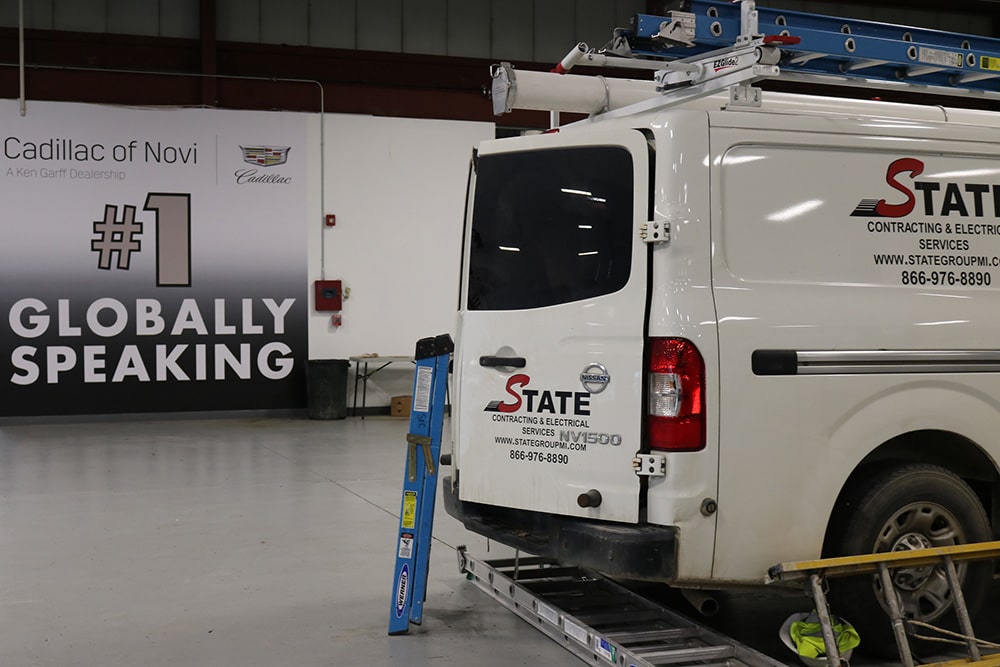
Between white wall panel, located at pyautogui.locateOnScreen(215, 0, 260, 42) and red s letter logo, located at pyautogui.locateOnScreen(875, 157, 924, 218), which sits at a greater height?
white wall panel, located at pyautogui.locateOnScreen(215, 0, 260, 42)

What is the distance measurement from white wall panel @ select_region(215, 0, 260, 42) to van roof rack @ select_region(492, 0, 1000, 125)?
932 cm

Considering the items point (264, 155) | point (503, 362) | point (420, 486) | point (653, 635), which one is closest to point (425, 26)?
point (264, 155)

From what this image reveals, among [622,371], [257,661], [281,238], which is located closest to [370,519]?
[257,661]

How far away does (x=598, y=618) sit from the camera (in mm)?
4684

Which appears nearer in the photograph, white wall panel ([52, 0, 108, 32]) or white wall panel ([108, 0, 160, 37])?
white wall panel ([52, 0, 108, 32])

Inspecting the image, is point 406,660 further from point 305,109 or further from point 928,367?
point 305,109

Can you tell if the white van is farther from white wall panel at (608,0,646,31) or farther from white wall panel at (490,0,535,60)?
white wall panel at (608,0,646,31)

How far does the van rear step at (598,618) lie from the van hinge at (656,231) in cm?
145

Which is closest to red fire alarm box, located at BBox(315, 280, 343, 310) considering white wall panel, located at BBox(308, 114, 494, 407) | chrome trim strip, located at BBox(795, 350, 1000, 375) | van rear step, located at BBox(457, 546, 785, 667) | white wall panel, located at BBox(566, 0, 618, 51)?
white wall panel, located at BBox(308, 114, 494, 407)

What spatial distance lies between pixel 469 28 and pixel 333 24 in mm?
1748

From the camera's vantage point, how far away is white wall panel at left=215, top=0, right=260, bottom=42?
→ 1365 cm

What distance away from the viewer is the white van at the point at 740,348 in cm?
397

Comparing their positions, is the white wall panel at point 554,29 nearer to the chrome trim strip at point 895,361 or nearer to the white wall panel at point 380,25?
the white wall panel at point 380,25

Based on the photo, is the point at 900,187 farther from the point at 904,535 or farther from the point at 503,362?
the point at 503,362
